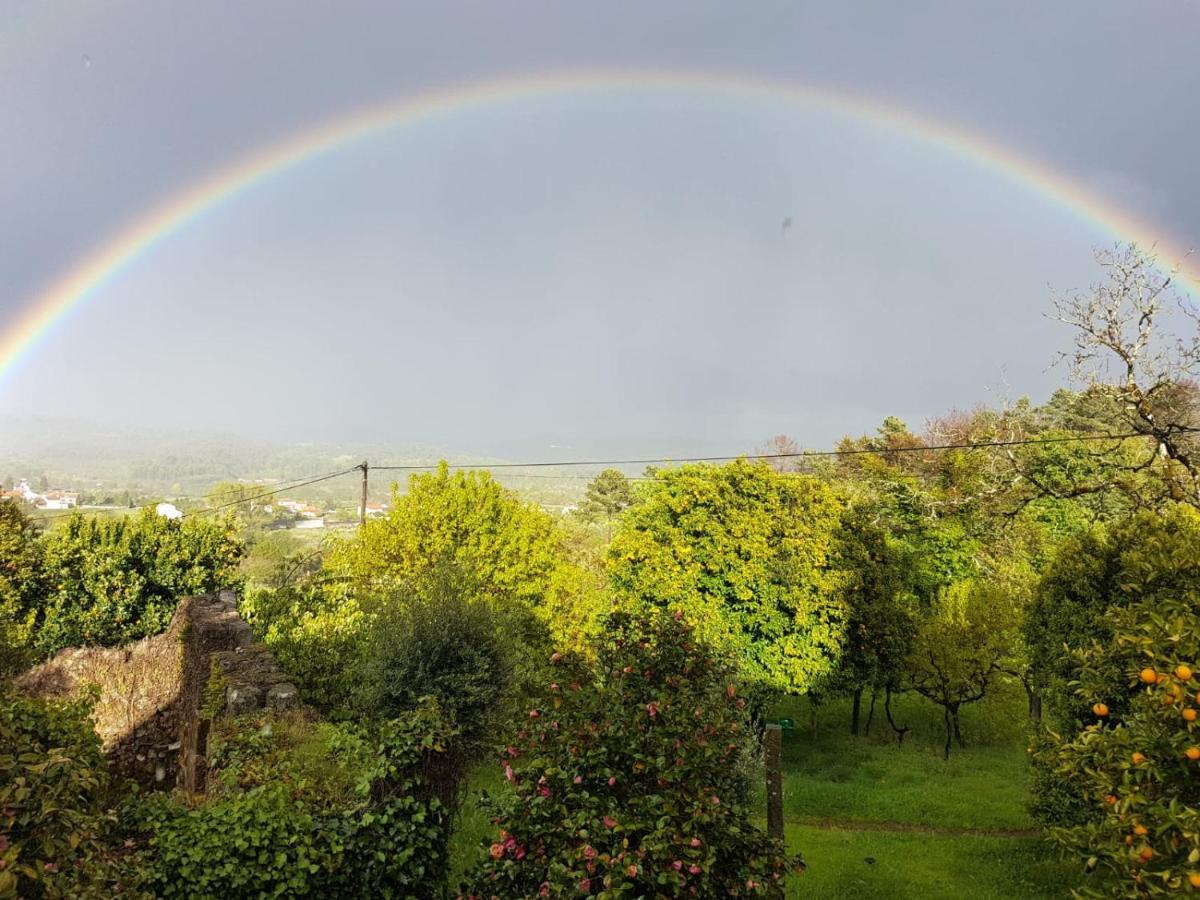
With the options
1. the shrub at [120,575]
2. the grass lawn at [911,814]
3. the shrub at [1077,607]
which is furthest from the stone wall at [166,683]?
the shrub at [1077,607]

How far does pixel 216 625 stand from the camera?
523 inches

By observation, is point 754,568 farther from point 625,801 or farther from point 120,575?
point 120,575

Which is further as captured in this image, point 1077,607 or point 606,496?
point 606,496

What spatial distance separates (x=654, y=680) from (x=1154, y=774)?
3.01 metres

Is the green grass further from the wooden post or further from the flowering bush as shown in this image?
the flowering bush

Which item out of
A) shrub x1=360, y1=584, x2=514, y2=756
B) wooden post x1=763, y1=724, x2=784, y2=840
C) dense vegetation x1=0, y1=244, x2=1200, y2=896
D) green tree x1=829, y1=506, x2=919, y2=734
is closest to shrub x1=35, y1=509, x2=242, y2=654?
dense vegetation x1=0, y1=244, x2=1200, y2=896

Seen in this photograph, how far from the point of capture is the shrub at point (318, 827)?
181 inches

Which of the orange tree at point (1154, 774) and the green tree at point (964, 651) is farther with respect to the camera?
the green tree at point (964, 651)

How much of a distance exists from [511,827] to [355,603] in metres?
12.8

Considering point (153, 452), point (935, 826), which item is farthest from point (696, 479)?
point (153, 452)

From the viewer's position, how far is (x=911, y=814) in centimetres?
1249

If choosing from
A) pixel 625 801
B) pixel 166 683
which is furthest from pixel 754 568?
pixel 166 683

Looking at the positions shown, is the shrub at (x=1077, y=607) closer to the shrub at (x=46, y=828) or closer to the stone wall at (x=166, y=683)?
the shrub at (x=46, y=828)

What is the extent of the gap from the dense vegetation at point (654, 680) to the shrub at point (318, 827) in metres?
0.03
